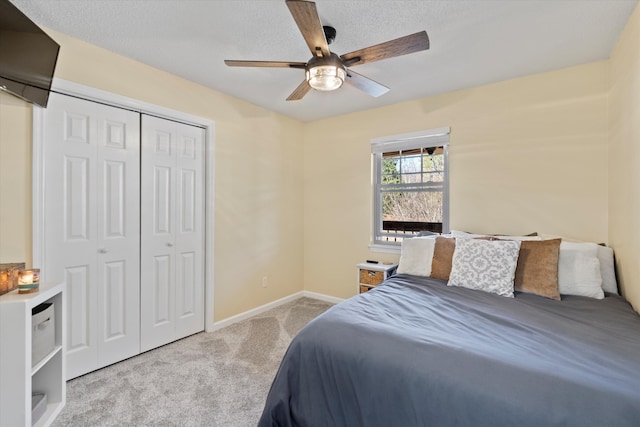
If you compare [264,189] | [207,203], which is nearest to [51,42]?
[207,203]

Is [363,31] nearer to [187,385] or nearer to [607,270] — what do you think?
[607,270]

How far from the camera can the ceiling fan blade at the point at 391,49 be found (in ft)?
5.10

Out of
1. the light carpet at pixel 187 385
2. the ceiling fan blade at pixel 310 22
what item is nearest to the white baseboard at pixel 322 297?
the light carpet at pixel 187 385

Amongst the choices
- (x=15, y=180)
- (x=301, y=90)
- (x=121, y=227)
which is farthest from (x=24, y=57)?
(x=301, y=90)

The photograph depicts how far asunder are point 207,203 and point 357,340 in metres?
2.23

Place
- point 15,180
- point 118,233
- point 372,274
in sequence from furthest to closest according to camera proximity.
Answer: point 372,274 < point 118,233 < point 15,180

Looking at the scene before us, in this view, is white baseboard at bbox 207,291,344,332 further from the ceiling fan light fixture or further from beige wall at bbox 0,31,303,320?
the ceiling fan light fixture

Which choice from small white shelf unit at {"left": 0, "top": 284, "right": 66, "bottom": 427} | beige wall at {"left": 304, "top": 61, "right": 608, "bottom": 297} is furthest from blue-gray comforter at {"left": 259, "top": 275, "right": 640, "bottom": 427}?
small white shelf unit at {"left": 0, "top": 284, "right": 66, "bottom": 427}

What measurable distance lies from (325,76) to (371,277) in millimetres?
2150

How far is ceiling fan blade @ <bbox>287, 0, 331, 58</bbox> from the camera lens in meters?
1.33

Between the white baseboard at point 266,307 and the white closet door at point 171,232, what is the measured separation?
0.22 meters

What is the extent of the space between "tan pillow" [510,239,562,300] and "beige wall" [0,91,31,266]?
3.36m

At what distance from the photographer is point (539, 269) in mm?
2047

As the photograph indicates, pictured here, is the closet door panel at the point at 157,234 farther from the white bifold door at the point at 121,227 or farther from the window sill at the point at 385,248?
the window sill at the point at 385,248
